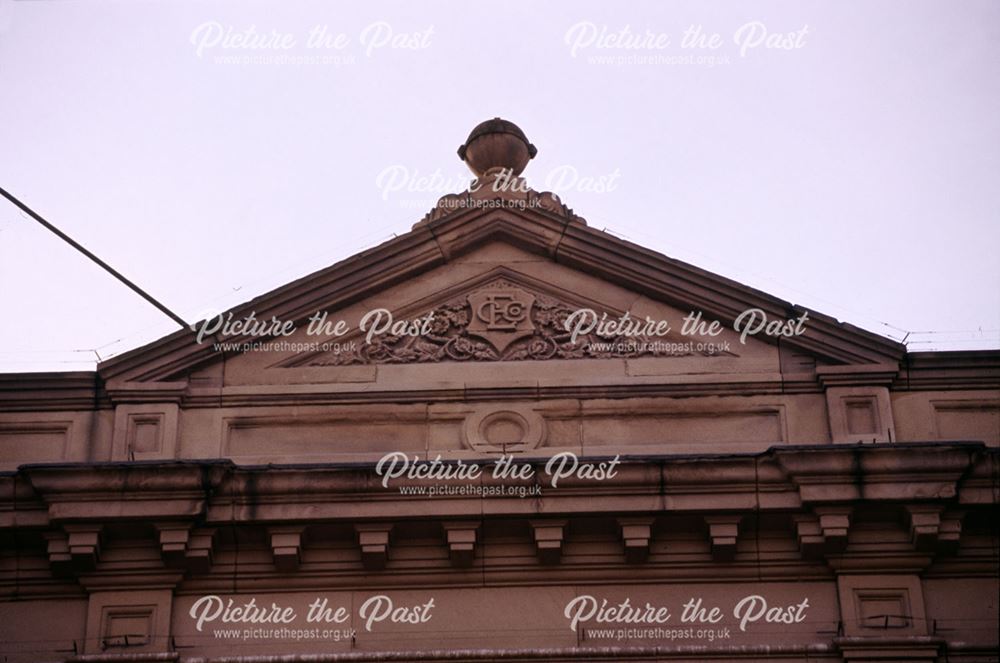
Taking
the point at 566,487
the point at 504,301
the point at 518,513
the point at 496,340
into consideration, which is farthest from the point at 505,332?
the point at 518,513

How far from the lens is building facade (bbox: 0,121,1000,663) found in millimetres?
15914

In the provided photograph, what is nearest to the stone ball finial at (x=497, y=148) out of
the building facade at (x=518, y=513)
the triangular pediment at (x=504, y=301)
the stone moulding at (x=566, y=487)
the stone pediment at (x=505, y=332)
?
the triangular pediment at (x=504, y=301)

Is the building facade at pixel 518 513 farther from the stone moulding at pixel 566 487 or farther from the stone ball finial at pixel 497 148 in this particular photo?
the stone ball finial at pixel 497 148

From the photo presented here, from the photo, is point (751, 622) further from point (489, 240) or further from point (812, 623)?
point (489, 240)

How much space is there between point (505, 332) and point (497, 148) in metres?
2.36

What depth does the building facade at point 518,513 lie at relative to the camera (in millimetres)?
15914

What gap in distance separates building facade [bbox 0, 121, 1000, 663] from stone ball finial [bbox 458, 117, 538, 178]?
9.08ft

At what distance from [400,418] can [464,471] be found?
1.33 meters

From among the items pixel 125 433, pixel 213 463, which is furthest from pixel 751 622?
pixel 125 433

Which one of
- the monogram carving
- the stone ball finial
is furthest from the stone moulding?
the stone ball finial

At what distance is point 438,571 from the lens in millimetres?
16219

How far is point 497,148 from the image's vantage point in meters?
19.1

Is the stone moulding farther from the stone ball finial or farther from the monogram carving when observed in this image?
the stone ball finial

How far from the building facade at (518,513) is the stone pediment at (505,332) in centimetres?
30
